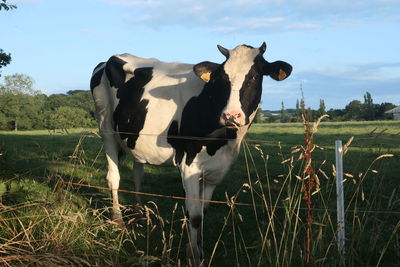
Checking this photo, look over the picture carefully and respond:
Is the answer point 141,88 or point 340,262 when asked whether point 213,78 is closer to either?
point 141,88

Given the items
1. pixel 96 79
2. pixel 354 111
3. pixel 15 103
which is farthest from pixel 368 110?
pixel 96 79

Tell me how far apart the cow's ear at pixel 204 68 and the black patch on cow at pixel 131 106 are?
105 cm

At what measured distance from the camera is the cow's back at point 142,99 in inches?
236

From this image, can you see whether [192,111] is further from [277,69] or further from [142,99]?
[277,69]

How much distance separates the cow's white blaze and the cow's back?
66cm

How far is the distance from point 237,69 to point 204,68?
449 millimetres

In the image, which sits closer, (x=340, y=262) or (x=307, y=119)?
(x=307, y=119)

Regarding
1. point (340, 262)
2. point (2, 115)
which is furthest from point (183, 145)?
point (2, 115)

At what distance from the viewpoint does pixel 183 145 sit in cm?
567

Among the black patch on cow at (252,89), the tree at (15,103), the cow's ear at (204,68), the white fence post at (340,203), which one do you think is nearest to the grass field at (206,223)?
the white fence post at (340,203)

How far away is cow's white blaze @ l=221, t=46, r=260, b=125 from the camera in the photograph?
195 inches

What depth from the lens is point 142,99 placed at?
20.8 feet

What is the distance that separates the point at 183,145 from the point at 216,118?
21.4 inches

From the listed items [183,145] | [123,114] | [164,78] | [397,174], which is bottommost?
[397,174]
